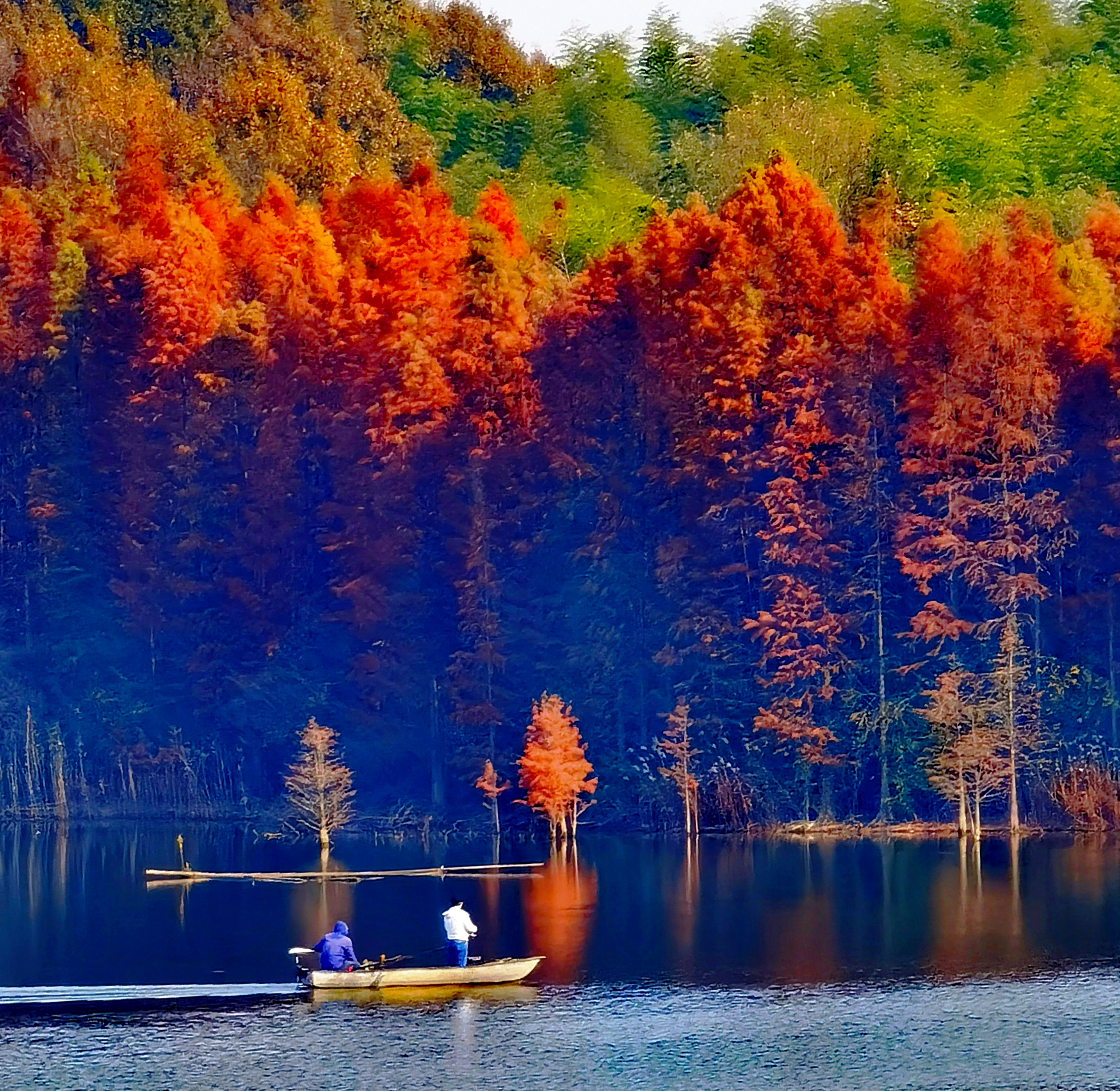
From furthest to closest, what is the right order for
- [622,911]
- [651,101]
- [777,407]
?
[651,101], [777,407], [622,911]

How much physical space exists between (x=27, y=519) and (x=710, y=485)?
27.9m

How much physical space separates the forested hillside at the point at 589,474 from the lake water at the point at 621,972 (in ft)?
26.0

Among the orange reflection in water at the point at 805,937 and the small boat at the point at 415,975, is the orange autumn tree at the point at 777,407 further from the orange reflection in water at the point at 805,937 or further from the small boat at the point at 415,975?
the small boat at the point at 415,975

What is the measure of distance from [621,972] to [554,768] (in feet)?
62.9

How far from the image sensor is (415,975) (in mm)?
39906

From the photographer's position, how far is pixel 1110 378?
64.6 meters

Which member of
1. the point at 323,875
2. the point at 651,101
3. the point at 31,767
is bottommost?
the point at 323,875

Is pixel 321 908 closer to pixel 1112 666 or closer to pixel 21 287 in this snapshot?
pixel 1112 666

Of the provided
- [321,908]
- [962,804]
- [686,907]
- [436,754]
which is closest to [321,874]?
[321,908]

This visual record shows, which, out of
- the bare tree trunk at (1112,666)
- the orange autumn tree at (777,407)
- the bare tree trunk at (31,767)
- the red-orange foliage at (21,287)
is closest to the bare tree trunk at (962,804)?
the orange autumn tree at (777,407)

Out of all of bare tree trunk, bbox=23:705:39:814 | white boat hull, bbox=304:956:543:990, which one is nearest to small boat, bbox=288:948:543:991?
white boat hull, bbox=304:956:543:990

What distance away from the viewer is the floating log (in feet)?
177

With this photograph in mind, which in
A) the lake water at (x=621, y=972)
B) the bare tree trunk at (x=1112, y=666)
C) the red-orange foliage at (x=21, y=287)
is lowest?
the lake water at (x=621, y=972)

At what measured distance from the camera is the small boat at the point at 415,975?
3978 centimetres
